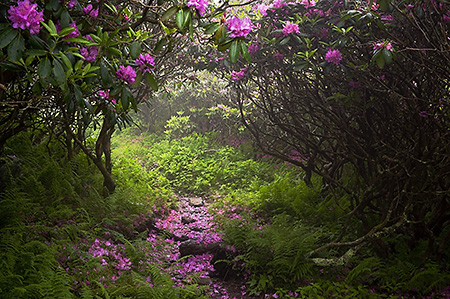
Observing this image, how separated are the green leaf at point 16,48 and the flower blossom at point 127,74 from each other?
0.67m

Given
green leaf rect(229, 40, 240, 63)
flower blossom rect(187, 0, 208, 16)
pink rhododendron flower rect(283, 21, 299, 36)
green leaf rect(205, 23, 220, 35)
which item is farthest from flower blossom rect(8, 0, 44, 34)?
pink rhododendron flower rect(283, 21, 299, 36)

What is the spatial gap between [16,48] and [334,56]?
8.56 ft

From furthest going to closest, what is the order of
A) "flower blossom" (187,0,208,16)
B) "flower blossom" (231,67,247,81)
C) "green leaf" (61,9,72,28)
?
"flower blossom" (231,67,247,81)
"flower blossom" (187,0,208,16)
"green leaf" (61,9,72,28)

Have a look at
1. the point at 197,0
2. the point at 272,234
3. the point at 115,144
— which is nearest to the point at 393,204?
the point at 272,234

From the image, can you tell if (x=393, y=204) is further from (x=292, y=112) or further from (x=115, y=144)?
(x=115, y=144)

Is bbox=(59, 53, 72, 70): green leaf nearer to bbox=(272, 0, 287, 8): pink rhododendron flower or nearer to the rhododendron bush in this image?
the rhododendron bush

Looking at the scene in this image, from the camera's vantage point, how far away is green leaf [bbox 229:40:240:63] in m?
2.11

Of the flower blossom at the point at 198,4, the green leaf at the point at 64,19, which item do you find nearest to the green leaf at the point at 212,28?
the flower blossom at the point at 198,4

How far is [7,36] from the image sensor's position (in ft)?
5.30

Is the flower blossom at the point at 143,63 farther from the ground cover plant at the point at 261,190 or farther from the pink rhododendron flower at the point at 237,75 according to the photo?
the pink rhododendron flower at the point at 237,75

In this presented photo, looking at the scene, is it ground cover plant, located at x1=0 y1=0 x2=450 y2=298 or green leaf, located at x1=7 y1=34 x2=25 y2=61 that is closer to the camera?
green leaf, located at x1=7 y1=34 x2=25 y2=61

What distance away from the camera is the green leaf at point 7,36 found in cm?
159

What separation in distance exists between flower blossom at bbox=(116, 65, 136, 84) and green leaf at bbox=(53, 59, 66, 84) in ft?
1.96

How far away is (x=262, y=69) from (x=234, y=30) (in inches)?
89.6
